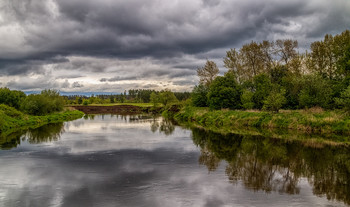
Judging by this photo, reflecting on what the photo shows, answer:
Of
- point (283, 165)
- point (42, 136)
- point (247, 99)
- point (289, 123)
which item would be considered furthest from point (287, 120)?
point (42, 136)

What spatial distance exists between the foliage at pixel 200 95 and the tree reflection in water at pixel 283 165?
37717 millimetres

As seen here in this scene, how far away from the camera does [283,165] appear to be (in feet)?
50.7

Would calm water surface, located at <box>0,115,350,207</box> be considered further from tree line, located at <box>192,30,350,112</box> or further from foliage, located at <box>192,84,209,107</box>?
foliage, located at <box>192,84,209,107</box>

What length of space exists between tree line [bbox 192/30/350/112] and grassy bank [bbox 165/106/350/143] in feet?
6.75

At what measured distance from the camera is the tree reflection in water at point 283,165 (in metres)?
11.4

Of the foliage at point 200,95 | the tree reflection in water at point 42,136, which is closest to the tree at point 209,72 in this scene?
the foliage at point 200,95

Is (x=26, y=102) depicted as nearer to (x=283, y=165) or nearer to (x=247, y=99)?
(x=247, y=99)

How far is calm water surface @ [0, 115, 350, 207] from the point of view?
982 centimetres

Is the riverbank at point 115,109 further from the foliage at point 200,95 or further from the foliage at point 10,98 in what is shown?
the foliage at point 10,98

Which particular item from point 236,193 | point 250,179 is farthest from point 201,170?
point 236,193

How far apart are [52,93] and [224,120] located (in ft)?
196

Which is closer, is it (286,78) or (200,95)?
(286,78)

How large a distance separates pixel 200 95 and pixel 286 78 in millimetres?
21189

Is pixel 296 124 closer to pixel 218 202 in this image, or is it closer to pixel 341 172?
pixel 341 172
